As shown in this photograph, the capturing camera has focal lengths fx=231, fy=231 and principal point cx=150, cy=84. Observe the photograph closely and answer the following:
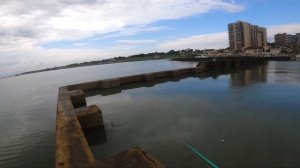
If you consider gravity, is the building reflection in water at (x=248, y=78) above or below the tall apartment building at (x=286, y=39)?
below

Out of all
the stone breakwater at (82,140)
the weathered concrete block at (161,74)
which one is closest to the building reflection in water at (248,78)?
the weathered concrete block at (161,74)

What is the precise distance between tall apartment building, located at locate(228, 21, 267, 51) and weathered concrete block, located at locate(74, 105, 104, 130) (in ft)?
387

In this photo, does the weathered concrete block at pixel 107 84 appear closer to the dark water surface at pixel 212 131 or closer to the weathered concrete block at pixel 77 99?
the weathered concrete block at pixel 77 99

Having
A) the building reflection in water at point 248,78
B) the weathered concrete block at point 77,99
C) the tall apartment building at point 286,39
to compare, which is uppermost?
the tall apartment building at point 286,39

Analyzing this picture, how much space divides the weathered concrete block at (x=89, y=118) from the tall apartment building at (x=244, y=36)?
11797 cm

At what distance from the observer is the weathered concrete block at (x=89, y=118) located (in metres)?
10.7

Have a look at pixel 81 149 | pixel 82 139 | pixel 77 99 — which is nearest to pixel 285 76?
pixel 77 99

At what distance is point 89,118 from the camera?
35.8ft

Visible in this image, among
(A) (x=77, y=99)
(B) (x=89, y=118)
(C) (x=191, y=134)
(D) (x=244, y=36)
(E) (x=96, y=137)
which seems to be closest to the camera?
(C) (x=191, y=134)

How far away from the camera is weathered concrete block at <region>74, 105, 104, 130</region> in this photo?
10.7m

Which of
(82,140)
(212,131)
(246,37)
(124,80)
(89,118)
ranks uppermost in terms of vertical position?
(246,37)

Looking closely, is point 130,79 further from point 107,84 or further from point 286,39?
point 286,39

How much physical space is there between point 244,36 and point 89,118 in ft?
412

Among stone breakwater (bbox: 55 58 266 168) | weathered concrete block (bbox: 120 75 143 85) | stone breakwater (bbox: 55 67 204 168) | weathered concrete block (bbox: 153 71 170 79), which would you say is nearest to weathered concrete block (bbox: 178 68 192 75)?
weathered concrete block (bbox: 153 71 170 79)
